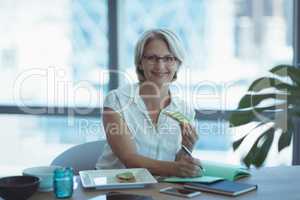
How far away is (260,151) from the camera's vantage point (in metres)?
2.10

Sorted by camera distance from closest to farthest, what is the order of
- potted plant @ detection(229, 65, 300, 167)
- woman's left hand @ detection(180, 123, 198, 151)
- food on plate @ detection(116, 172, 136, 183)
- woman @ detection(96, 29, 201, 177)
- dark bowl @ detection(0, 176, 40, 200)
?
dark bowl @ detection(0, 176, 40, 200)
food on plate @ detection(116, 172, 136, 183)
woman's left hand @ detection(180, 123, 198, 151)
woman @ detection(96, 29, 201, 177)
potted plant @ detection(229, 65, 300, 167)

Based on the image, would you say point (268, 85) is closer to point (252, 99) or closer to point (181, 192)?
point (252, 99)

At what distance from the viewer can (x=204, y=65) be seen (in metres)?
3.39

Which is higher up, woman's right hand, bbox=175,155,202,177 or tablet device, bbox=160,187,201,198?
woman's right hand, bbox=175,155,202,177

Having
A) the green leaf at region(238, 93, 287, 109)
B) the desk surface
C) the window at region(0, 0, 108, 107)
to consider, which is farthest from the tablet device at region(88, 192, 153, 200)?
the window at region(0, 0, 108, 107)

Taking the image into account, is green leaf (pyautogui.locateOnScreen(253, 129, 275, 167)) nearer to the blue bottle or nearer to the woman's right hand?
the woman's right hand

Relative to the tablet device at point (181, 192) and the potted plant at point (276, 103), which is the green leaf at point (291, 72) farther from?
the tablet device at point (181, 192)

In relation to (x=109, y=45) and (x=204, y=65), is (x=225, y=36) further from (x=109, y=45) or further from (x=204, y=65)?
(x=109, y=45)

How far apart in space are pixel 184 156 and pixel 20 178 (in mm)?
632

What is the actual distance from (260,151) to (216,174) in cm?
45

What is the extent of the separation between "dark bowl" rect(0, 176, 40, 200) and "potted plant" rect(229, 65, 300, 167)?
1071mm

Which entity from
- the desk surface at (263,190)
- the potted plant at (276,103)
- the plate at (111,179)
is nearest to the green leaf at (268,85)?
the potted plant at (276,103)

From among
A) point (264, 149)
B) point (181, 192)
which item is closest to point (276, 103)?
point (264, 149)

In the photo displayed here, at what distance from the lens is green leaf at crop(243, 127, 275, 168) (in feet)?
6.84
